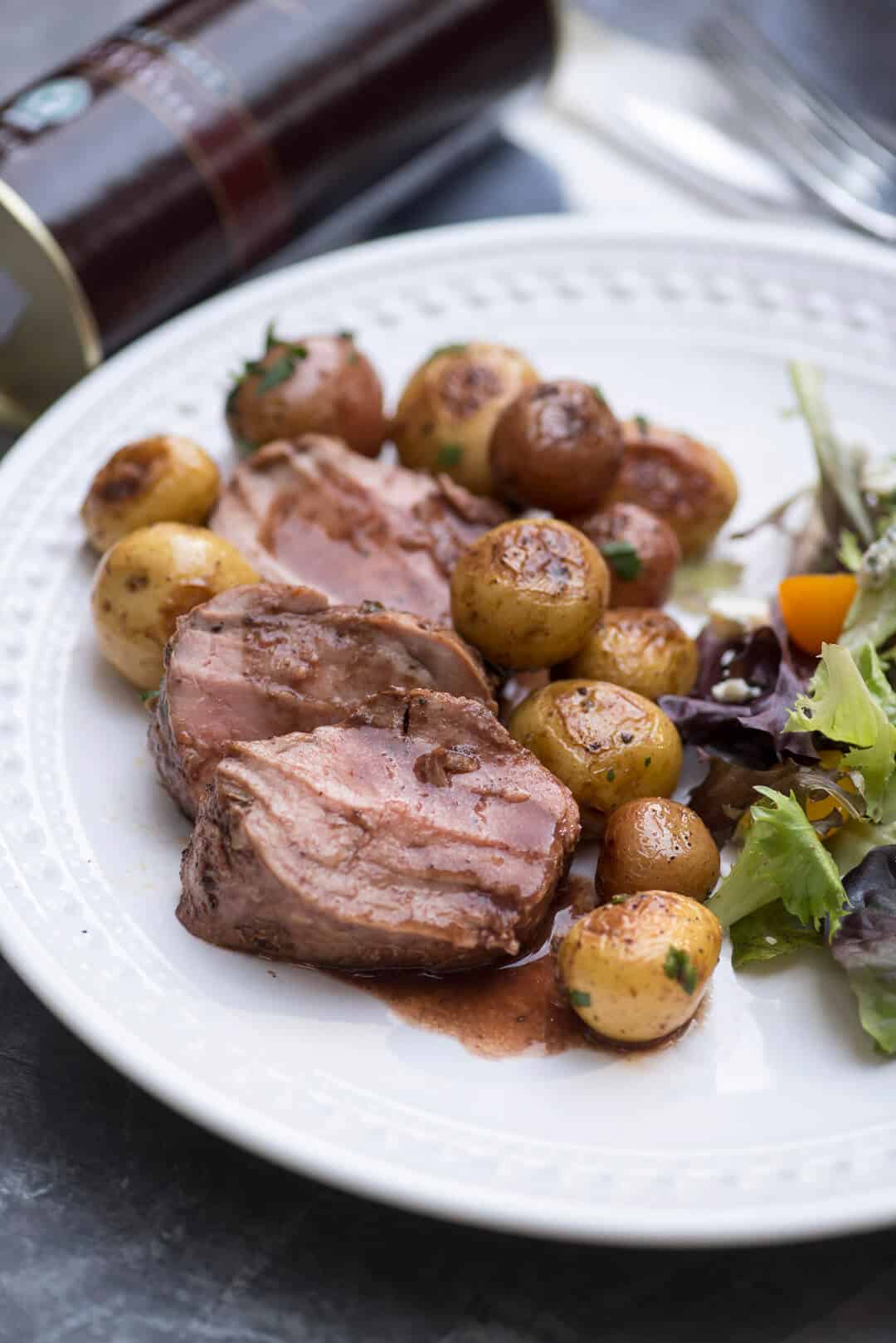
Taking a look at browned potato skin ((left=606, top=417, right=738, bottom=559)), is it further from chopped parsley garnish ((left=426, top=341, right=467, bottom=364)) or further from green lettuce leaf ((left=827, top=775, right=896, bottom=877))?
green lettuce leaf ((left=827, top=775, right=896, bottom=877))

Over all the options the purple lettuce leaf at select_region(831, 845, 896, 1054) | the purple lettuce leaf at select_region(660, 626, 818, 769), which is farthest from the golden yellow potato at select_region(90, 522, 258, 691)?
the purple lettuce leaf at select_region(831, 845, 896, 1054)

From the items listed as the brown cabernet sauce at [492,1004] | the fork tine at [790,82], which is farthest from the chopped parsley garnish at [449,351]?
the fork tine at [790,82]

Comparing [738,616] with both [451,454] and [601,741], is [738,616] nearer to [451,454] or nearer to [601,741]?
[601,741]

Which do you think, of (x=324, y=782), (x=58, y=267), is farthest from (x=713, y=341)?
(x=324, y=782)

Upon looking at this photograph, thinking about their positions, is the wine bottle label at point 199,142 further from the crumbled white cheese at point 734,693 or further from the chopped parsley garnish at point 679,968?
the chopped parsley garnish at point 679,968

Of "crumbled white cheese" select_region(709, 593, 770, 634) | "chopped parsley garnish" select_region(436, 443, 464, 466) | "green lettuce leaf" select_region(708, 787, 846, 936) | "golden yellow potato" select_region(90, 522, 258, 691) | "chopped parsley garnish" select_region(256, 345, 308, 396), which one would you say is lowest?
"crumbled white cheese" select_region(709, 593, 770, 634)

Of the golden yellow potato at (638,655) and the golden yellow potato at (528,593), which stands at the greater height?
the golden yellow potato at (528,593)
